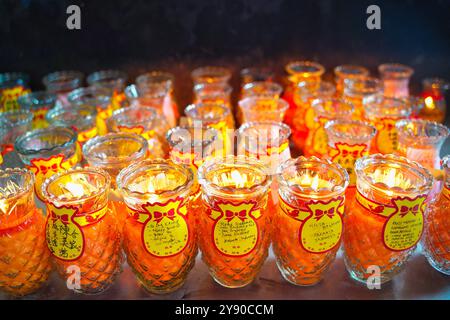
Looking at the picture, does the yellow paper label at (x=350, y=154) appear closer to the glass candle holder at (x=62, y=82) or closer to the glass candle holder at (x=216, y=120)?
the glass candle holder at (x=216, y=120)

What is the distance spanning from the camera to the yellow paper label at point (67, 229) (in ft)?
3.09

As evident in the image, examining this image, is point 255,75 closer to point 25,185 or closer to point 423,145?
point 423,145

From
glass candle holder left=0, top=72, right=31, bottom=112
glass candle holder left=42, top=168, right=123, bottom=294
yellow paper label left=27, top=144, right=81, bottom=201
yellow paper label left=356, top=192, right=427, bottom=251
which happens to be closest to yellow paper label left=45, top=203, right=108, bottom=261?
glass candle holder left=42, top=168, right=123, bottom=294

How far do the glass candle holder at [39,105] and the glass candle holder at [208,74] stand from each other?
68 cm

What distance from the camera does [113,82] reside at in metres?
1.97

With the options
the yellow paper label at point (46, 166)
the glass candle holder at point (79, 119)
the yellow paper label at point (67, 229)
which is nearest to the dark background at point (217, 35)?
the glass candle holder at point (79, 119)

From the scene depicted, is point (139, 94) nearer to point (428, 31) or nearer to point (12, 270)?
point (12, 270)

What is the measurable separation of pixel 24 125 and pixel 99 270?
2.71ft

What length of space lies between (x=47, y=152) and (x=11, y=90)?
0.98m

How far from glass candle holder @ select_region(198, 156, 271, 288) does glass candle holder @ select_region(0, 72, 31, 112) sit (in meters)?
1.40

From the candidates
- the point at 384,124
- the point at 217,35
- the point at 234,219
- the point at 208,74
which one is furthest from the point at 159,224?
the point at 217,35

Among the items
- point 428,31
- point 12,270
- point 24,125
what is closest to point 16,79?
point 24,125

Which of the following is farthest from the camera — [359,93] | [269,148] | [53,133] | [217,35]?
[217,35]

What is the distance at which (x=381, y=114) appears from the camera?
145cm
